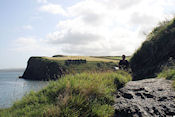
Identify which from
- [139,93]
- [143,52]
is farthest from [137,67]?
[139,93]

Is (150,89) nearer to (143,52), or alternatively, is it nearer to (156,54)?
(156,54)

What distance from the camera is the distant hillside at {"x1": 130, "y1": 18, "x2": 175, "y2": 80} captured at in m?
14.2

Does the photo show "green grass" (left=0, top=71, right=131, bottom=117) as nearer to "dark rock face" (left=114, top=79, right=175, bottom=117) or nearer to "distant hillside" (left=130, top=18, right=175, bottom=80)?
"dark rock face" (left=114, top=79, right=175, bottom=117)

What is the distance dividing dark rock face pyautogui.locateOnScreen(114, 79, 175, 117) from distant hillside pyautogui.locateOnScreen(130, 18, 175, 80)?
20.9ft

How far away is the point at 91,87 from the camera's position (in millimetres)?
6465

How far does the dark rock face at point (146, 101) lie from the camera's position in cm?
563

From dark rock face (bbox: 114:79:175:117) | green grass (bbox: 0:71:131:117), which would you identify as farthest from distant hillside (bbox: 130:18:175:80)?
green grass (bbox: 0:71:131:117)

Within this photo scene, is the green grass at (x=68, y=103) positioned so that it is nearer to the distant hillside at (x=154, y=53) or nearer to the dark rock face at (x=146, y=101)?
the dark rock face at (x=146, y=101)

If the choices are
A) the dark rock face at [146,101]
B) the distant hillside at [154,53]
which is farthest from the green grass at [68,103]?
the distant hillside at [154,53]

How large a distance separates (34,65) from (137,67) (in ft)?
431

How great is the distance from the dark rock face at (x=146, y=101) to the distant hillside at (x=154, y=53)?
637cm

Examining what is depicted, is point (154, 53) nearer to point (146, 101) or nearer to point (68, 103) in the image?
point (146, 101)

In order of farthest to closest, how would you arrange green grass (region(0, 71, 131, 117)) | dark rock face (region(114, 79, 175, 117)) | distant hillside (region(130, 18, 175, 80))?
1. distant hillside (region(130, 18, 175, 80))
2. dark rock face (region(114, 79, 175, 117))
3. green grass (region(0, 71, 131, 117))

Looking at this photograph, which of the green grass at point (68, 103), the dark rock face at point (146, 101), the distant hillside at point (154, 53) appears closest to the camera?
the green grass at point (68, 103)
